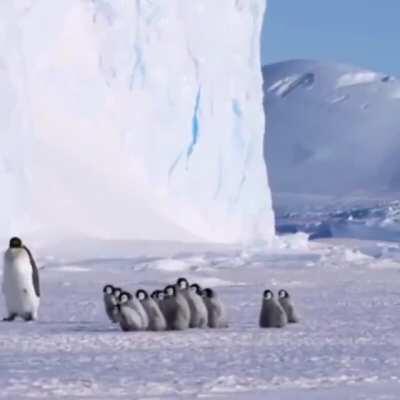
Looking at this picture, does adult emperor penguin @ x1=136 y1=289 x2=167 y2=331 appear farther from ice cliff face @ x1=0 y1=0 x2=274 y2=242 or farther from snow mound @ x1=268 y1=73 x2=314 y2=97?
snow mound @ x1=268 y1=73 x2=314 y2=97

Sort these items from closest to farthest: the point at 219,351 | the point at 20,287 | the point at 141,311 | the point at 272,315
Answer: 1. the point at 219,351
2. the point at 141,311
3. the point at 272,315
4. the point at 20,287

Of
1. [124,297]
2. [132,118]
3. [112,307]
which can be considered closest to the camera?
[124,297]

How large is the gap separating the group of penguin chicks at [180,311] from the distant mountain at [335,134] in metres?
63.7

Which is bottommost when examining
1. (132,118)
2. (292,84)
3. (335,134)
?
(132,118)

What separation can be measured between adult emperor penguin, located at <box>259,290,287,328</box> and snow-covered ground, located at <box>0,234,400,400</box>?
0.34 ft

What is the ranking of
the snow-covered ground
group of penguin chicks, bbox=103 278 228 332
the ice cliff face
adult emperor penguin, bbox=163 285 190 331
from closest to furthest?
the snow-covered ground → group of penguin chicks, bbox=103 278 228 332 → adult emperor penguin, bbox=163 285 190 331 → the ice cliff face

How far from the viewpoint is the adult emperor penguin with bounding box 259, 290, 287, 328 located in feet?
33.6

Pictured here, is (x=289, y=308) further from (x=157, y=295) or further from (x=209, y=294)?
(x=157, y=295)

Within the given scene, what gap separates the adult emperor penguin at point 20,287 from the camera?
36.6 feet

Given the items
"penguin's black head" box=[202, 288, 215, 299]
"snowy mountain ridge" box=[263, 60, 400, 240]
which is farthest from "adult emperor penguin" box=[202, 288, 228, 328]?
"snowy mountain ridge" box=[263, 60, 400, 240]

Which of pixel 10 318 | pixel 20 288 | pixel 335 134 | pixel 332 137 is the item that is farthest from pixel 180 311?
pixel 335 134

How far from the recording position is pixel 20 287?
11102 millimetres

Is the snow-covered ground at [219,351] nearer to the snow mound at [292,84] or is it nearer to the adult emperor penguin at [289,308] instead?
the adult emperor penguin at [289,308]

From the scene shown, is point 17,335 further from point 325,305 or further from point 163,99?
point 163,99
